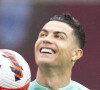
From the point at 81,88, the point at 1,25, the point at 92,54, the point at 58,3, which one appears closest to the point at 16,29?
the point at 1,25

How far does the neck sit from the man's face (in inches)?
2.9

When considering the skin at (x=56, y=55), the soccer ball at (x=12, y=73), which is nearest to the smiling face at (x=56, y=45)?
the skin at (x=56, y=55)

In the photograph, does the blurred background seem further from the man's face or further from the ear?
the man's face

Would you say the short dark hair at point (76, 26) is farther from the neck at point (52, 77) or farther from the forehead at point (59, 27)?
the neck at point (52, 77)

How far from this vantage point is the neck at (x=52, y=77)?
14.4ft

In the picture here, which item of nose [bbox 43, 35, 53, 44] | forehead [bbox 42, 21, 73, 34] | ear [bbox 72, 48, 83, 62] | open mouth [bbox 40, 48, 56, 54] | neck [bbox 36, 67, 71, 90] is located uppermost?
forehead [bbox 42, 21, 73, 34]

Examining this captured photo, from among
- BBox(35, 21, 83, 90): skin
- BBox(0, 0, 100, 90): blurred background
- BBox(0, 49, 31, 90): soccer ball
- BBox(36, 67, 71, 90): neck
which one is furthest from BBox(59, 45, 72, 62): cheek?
BBox(0, 0, 100, 90): blurred background

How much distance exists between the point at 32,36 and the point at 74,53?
14.6 feet

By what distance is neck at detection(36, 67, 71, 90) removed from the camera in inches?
173

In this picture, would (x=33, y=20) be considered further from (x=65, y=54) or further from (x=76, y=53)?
(x=65, y=54)

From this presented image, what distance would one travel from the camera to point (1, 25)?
Result: 8.90m

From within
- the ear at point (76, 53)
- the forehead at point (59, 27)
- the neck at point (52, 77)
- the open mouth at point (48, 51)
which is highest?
the forehead at point (59, 27)

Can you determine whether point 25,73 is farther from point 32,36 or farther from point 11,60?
point 32,36

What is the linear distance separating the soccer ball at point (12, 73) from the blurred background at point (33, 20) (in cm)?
435
